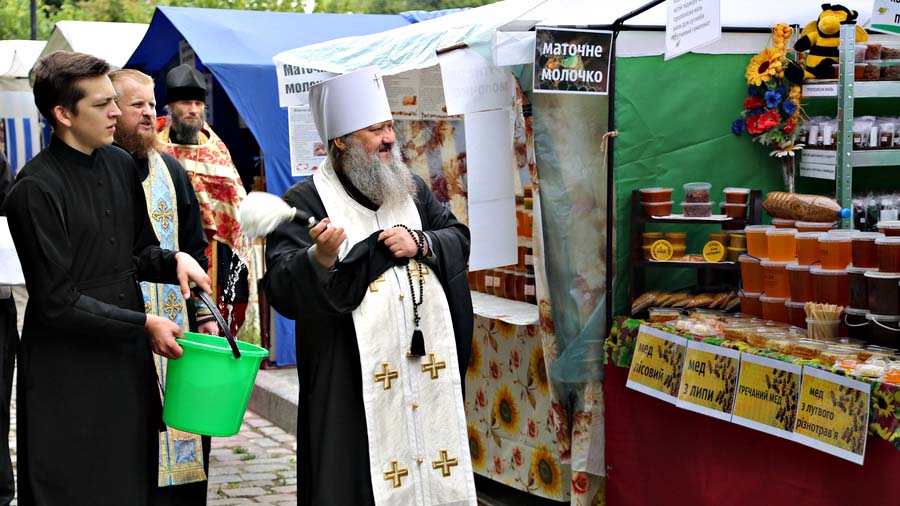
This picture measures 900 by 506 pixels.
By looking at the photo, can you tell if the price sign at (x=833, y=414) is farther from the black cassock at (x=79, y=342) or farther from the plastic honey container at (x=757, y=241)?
the black cassock at (x=79, y=342)

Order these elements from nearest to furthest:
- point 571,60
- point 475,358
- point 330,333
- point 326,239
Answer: point 326,239
point 330,333
point 571,60
point 475,358

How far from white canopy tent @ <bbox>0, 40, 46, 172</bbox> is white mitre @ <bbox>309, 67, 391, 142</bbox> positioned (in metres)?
14.9

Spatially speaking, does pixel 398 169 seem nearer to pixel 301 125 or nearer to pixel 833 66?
pixel 833 66

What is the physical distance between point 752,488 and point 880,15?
1838 mm

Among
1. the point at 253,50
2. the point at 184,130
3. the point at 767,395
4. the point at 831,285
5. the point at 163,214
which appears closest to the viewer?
the point at 767,395

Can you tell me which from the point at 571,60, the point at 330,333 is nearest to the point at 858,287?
the point at 571,60

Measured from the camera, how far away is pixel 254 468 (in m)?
7.01

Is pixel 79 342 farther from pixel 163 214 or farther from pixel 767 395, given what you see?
pixel 767 395

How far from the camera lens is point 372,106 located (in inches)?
161

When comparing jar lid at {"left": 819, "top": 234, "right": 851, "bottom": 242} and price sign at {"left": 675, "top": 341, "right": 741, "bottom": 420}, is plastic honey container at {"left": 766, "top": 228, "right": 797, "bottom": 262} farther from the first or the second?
price sign at {"left": 675, "top": 341, "right": 741, "bottom": 420}

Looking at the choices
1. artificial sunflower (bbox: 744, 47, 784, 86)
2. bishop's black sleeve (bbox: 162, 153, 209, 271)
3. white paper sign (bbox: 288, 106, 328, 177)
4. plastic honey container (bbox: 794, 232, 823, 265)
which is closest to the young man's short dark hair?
bishop's black sleeve (bbox: 162, 153, 209, 271)

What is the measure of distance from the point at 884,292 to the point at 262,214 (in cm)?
207

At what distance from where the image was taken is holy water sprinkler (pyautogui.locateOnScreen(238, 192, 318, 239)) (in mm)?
3674

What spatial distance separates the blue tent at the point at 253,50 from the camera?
9.73 m
